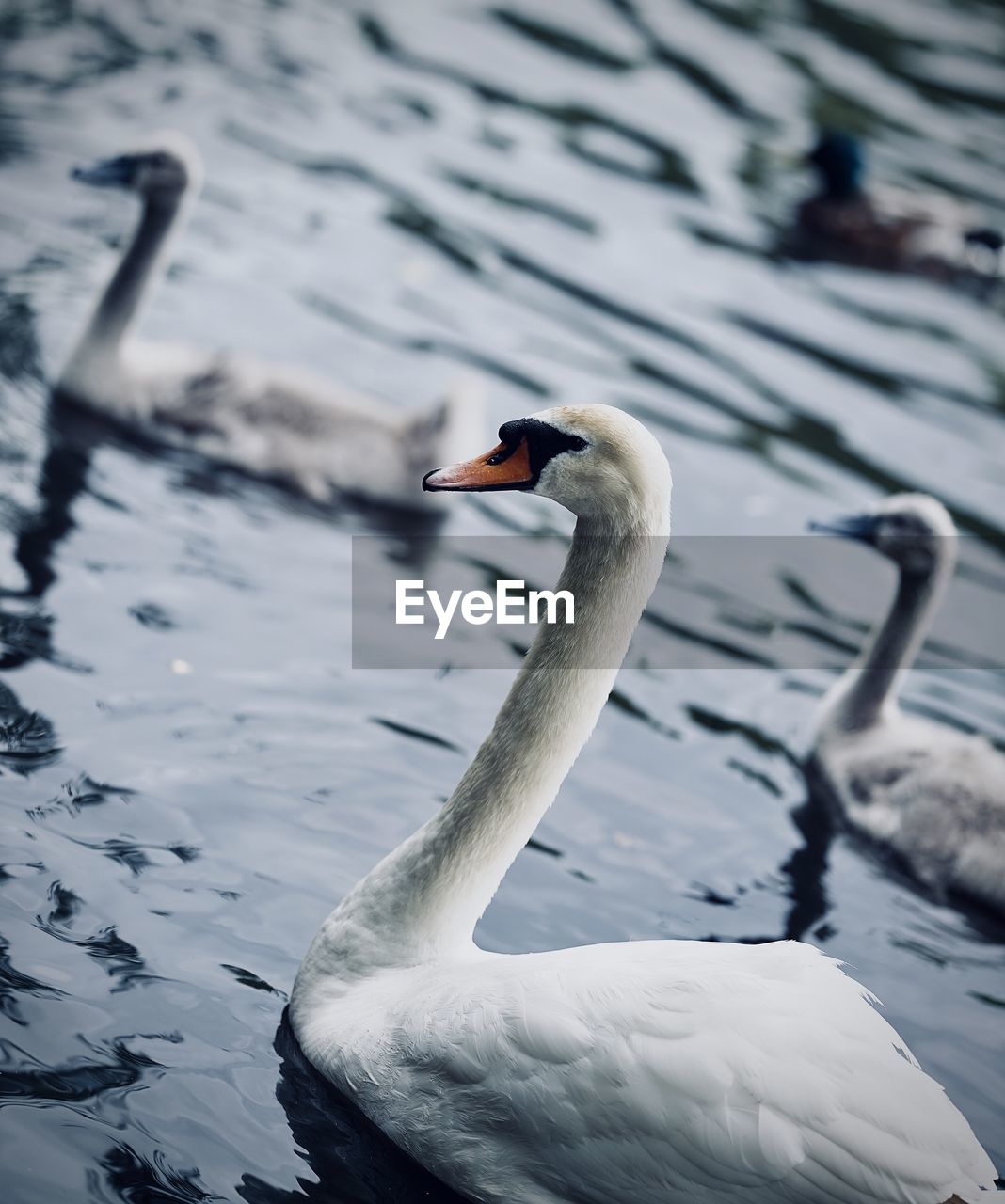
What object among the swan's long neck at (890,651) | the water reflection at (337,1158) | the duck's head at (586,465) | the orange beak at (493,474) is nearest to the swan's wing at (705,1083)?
the water reflection at (337,1158)

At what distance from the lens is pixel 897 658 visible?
7164 mm

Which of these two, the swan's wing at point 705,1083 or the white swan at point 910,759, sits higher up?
the swan's wing at point 705,1083

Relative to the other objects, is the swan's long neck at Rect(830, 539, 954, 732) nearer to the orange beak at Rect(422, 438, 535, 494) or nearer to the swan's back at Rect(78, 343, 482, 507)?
the swan's back at Rect(78, 343, 482, 507)

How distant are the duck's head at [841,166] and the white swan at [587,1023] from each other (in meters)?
9.68

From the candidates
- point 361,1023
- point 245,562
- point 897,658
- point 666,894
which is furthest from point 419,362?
point 361,1023

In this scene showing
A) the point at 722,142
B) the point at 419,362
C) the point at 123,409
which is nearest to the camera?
the point at 123,409

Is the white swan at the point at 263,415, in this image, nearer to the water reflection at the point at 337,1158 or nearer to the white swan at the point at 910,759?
the white swan at the point at 910,759

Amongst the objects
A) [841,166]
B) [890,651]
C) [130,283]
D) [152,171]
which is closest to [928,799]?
[890,651]

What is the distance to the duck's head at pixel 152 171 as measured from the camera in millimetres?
8516

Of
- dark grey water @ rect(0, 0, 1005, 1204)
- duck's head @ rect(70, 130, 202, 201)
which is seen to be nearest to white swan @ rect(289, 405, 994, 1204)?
dark grey water @ rect(0, 0, 1005, 1204)

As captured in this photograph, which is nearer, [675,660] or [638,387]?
[675,660]

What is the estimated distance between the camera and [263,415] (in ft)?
26.0

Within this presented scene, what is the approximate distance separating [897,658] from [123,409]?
3.75m

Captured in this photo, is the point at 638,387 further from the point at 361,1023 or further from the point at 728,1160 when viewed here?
the point at 728,1160
